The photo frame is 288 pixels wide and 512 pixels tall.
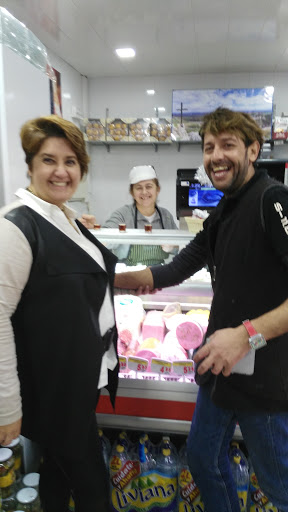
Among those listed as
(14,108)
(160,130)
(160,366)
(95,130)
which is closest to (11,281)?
(160,366)

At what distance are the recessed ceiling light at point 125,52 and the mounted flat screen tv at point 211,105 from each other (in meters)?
0.94

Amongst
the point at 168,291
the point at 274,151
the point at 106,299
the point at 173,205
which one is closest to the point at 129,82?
the point at 173,205

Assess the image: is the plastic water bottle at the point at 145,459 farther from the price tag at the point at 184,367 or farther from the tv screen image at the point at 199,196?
the tv screen image at the point at 199,196

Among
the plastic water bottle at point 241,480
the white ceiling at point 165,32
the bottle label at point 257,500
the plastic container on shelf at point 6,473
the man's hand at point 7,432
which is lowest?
the bottle label at point 257,500

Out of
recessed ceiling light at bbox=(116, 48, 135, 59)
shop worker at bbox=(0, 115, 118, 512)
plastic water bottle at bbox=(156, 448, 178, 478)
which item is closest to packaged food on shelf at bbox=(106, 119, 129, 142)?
recessed ceiling light at bbox=(116, 48, 135, 59)

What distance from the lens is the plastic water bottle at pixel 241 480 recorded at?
1842 mm

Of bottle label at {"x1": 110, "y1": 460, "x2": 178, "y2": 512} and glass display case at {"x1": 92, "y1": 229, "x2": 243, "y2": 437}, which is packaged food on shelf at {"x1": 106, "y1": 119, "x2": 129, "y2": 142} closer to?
glass display case at {"x1": 92, "y1": 229, "x2": 243, "y2": 437}

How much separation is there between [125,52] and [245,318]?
484cm

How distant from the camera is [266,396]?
4.45 feet

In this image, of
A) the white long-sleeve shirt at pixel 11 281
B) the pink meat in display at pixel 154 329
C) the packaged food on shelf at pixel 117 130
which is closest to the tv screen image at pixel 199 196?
the packaged food on shelf at pixel 117 130

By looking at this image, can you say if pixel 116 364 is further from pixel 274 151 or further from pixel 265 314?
pixel 274 151

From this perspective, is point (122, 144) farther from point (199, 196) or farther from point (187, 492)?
point (187, 492)

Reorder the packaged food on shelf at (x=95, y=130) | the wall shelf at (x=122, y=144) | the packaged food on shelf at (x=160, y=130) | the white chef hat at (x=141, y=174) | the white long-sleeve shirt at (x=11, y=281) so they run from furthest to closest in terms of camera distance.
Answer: the wall shelf at (x=122, y=144)
the packaged food on shelf at (x=95, y=130)
the packaged food on shelf at (x=160, y=130)
the white chef hat at (x=141, y=174)
the white long-sleeve shirt at (x=11, y=281)

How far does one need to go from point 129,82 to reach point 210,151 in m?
5.49
